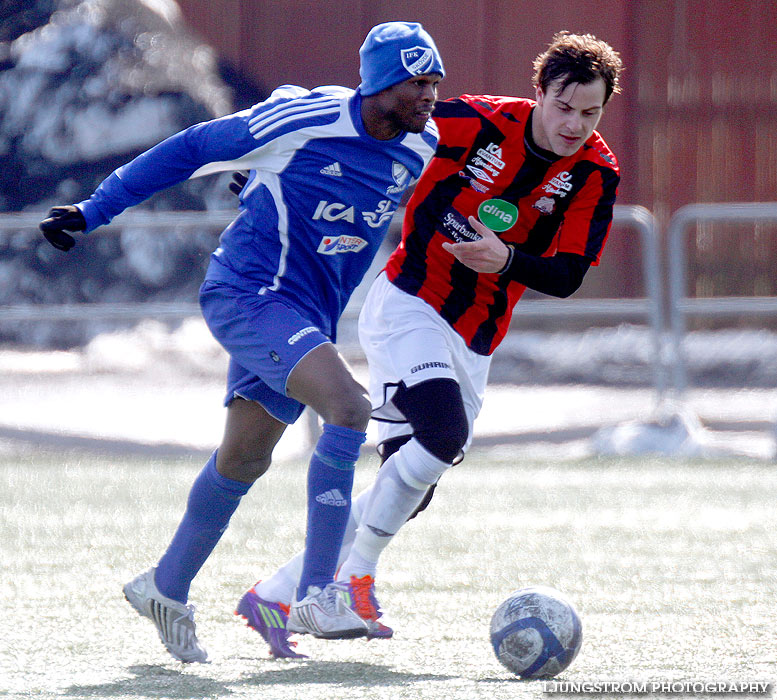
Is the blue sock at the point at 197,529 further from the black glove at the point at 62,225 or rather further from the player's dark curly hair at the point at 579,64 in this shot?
the player's dark curly hair at the point at 579,64

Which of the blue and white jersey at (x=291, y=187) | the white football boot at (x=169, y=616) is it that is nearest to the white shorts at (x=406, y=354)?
the blue and white jersey at (x=291, y=187)

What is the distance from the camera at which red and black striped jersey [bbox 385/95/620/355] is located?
167 inches

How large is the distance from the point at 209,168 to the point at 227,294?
323mm

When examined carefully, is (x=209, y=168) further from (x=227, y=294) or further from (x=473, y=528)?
(x=473, y=528)

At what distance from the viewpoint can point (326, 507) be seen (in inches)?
138

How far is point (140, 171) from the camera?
3.63m

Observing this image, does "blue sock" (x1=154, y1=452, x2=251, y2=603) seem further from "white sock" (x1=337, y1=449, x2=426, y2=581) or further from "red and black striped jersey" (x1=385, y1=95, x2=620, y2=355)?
"red and black striped jersey" (x1=385, y1=95, x2=620, y2=355)

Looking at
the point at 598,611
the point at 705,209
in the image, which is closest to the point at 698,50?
the point at 705,209

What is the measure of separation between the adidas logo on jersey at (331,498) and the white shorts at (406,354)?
0.67 meters

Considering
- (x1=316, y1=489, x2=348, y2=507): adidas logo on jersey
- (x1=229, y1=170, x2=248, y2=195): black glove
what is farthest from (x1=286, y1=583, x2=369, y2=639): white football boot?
(x1=229, y1=170, x2=248, y2=195): black glove

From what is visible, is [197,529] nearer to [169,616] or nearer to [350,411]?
[169,616]

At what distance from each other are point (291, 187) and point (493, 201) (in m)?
0.84

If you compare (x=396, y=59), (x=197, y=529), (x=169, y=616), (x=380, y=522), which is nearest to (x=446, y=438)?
(x=380, y=522)

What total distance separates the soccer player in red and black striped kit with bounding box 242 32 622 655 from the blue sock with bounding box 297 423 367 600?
1.25 feet
